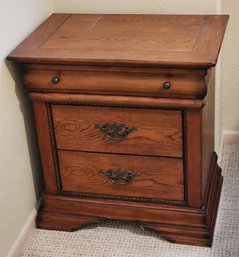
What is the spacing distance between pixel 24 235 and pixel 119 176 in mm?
375

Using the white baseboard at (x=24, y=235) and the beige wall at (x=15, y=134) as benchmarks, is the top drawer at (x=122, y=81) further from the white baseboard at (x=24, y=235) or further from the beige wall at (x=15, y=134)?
the white baseboard at (x=24, y=235)

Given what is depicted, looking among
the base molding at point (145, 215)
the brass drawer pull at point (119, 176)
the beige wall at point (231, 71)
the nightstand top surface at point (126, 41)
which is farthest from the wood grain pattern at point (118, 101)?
the beige wall at point (231, 71)

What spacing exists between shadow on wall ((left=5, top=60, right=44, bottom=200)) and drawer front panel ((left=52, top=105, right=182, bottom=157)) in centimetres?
12

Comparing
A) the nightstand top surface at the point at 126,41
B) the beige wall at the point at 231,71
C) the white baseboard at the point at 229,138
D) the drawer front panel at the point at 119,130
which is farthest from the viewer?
the white baseboard at the point at 229,138

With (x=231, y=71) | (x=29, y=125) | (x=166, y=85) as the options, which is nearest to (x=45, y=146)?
(x=29, y=125)

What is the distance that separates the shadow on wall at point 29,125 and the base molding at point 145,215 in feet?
0.28

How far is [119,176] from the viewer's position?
1916 mm

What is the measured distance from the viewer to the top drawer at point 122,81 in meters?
1.69

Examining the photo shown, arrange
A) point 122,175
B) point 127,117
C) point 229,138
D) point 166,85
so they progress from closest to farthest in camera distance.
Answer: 1. point 166,85
2. point 127,117
3. point 122,175
4. point 229,138

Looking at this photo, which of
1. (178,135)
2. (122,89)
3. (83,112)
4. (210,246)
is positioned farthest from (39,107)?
(210,246)

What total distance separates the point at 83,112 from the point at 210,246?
0.59 meters

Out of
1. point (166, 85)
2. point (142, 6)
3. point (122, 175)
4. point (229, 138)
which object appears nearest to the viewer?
point (166, 85)

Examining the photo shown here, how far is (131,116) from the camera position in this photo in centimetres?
180

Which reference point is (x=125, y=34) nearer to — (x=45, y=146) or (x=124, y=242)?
(x=45, y=146)
